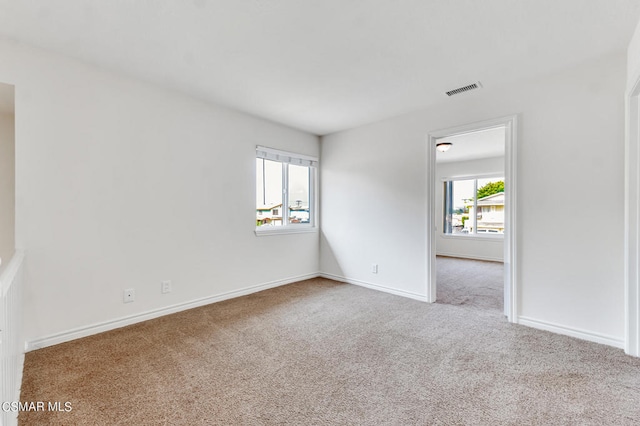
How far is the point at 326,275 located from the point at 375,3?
12.3 ft

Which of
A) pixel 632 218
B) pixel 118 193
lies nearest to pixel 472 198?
→ pixel 632 218

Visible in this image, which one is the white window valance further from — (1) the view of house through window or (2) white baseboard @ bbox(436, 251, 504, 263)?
(2) white baseboard @ bbox(436, 251, 504, 263)

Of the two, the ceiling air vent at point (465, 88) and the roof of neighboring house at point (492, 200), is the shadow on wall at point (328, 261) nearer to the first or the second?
the ceiling air vent at point (465, 88)

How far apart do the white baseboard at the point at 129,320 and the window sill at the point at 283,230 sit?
0.71 meters

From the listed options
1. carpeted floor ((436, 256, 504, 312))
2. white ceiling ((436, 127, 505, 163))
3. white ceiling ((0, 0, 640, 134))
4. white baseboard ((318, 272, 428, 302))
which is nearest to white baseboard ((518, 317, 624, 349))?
carpeted floor ((436, 256, 504, 312))

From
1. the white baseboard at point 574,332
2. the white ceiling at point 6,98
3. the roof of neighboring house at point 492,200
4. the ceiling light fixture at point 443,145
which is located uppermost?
the ceiling light fixture at point 443,145

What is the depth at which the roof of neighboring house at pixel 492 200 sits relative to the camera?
6762 millimetres

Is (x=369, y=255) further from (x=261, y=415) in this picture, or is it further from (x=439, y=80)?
(x=261, y=415)

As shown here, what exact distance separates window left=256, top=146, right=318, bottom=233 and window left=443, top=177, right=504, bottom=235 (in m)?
4.43

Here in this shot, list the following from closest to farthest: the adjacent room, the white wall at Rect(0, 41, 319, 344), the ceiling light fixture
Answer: the adjacent room
the white wall at Rect(0, 41, 319, 344)
the ceiling light fixture

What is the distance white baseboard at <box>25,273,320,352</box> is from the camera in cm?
231

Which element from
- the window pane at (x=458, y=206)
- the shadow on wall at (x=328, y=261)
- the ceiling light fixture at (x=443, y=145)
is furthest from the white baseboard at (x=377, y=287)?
the window pane at (x=458, y=206)

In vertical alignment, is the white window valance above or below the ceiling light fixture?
below

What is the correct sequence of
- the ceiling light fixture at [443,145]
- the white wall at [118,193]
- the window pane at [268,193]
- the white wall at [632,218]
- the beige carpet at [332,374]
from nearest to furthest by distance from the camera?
the beige carpet at [332,374]
the white wall at [632,218]
the white wall at [118,193]
the window pane at [268,193]
the ceiling light fixture at [443,145]
